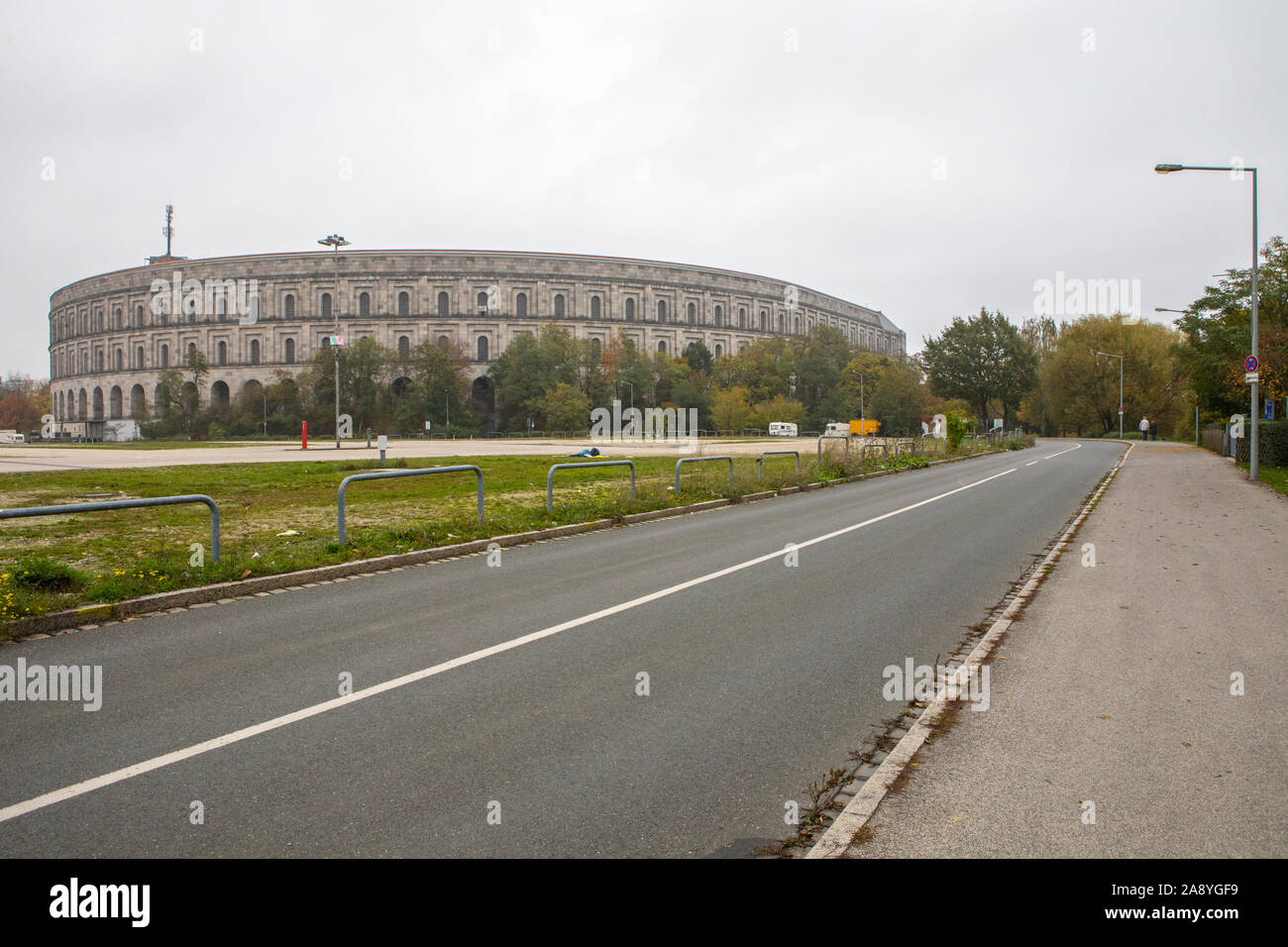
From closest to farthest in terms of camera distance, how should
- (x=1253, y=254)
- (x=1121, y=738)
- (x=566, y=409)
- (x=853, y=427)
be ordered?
(x=1121, y=738) < (x=1253, y=254) < (x=853, y=427) < (x=566, y=409)

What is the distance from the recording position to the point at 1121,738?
15.3 ft

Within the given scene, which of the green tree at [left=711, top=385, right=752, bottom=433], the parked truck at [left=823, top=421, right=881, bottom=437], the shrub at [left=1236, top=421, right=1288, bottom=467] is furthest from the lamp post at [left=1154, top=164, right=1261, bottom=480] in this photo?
the green tree at [left=711, top=385, right=752, bottom=433]

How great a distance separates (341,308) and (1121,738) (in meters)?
117

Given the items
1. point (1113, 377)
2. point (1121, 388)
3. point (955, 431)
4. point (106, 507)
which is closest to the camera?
point (106, 507)

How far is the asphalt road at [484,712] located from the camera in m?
3.63

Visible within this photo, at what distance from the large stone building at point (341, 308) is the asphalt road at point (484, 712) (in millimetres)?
101519

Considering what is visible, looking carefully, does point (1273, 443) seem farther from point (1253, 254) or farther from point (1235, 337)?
point (1253, 254)

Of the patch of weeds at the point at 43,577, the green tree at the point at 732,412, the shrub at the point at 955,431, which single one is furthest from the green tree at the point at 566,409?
the patch of weeds at the point at 43,577

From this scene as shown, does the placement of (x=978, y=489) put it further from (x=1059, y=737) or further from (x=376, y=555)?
(x=1059, y=737)

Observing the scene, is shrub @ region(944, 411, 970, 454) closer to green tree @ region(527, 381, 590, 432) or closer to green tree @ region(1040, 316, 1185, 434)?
green tree @ region(1040, 316, 1185, 434)

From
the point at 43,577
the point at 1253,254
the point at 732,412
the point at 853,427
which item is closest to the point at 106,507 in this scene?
the point at 43,577

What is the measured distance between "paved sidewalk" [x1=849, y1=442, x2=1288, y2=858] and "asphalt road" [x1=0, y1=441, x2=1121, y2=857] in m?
0.58

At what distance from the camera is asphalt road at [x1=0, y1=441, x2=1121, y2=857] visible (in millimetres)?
3631
